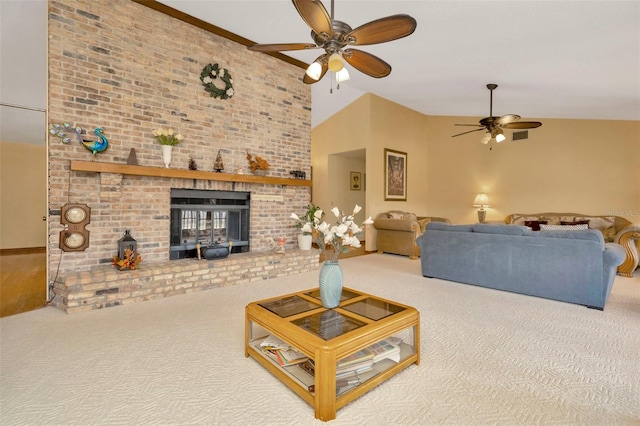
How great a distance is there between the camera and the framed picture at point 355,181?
27.1 feet

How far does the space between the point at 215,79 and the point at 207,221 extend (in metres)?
1.95

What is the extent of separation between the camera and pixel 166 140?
12.2 feet

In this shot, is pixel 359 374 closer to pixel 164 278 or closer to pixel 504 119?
pixel 164 278

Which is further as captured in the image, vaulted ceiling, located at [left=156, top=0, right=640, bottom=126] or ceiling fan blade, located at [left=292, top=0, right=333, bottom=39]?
vaulted ceiling, located at [left=156, top=0, right=640, bottom=126]

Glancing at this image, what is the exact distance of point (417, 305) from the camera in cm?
314

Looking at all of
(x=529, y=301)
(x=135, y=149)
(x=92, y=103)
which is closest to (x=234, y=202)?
(x=135, y=149)

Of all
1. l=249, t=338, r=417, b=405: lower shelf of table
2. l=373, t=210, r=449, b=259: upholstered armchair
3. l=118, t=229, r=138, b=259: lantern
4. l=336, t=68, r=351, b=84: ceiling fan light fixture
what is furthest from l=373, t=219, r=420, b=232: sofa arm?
l=118, t=229, r=138, b=259: lantern

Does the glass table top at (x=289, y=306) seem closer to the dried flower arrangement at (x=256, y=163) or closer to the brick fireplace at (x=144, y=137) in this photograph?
the brick fireplace at (x=144, y=137)

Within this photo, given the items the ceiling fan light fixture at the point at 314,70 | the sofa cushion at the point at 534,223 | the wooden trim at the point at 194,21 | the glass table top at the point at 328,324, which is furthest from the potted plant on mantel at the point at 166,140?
the sofa cushion at the point at 534,223

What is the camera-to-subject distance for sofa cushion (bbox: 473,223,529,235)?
3538mm

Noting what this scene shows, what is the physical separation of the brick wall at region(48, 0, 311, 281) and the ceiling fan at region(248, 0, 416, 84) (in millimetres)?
1984

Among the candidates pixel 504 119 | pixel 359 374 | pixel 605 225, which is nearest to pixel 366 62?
pixel 359 374

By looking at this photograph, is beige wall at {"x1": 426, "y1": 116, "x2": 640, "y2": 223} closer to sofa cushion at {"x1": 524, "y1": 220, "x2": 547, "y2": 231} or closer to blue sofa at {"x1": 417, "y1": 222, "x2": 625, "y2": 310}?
sofa cushion at {"x1": 524, "y1": 220, "x2": 547, "y2": 231}

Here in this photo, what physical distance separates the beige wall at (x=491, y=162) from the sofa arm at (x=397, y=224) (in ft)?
0.95
